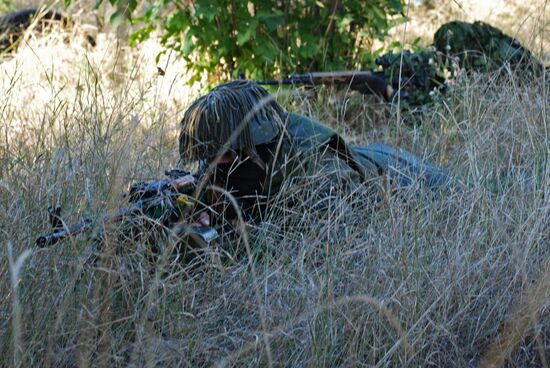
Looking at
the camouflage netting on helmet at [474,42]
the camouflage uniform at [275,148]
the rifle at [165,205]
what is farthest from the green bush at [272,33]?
the rifle at [165,205]

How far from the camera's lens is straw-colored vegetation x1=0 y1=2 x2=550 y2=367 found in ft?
7.91

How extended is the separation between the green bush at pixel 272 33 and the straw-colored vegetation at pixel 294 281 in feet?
6.72

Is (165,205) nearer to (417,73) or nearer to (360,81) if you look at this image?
(360,81)

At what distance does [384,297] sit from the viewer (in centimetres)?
261

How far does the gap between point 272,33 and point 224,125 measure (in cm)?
255

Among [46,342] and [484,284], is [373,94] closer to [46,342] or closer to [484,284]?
[484,284]

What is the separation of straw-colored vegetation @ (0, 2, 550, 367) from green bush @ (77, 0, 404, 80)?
80.7 inches

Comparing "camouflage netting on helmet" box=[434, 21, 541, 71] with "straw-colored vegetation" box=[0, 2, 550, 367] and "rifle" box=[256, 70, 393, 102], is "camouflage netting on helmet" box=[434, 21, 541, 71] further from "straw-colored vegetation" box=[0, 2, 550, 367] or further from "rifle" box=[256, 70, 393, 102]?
"straw-colored vegetation" box=[0, 2, 550, 367]

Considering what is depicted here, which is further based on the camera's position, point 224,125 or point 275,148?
point 275,148

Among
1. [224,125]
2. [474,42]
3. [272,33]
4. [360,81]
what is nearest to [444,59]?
[474,42]

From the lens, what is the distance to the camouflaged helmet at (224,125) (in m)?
3.06

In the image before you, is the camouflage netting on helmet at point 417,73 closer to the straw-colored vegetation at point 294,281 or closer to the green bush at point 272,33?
the green bush at point 272,33

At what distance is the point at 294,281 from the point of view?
8.98ft

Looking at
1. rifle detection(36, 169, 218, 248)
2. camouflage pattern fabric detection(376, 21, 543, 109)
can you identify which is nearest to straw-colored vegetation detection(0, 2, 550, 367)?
rifle detection(36, 169, 218, 248)
